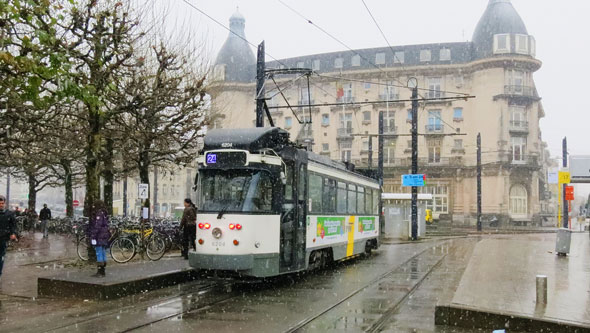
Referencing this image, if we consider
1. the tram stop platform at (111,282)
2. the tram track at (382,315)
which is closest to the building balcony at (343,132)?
the tram track at (382,315)

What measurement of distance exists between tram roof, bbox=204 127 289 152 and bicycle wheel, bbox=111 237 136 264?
6952mm

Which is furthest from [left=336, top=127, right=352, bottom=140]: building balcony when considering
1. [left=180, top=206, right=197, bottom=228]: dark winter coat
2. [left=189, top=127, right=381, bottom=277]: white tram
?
[left=189, top=127, right=381, bottom=277]: white tram

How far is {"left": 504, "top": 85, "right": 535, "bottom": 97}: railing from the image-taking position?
62.5m

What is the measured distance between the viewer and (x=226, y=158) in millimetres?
12445

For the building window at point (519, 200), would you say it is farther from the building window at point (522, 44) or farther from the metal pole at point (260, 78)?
the metal pole at point (260, 78)

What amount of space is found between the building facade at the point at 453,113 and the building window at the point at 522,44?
108mm

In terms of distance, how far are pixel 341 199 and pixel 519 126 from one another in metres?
51.3

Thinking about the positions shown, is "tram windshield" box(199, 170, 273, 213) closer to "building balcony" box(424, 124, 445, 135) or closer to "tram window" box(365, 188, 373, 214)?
"tram window" box(365, 188, 373, 214)

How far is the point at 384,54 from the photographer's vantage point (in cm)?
6938

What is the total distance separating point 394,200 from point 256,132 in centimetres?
2773

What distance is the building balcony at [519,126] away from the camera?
62938 mm

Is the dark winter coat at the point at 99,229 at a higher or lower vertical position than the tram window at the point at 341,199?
lower

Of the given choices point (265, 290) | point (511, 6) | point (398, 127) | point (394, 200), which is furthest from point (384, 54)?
point (265, 290)

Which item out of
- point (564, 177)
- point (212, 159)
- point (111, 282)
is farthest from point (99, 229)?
point (564, 177)
